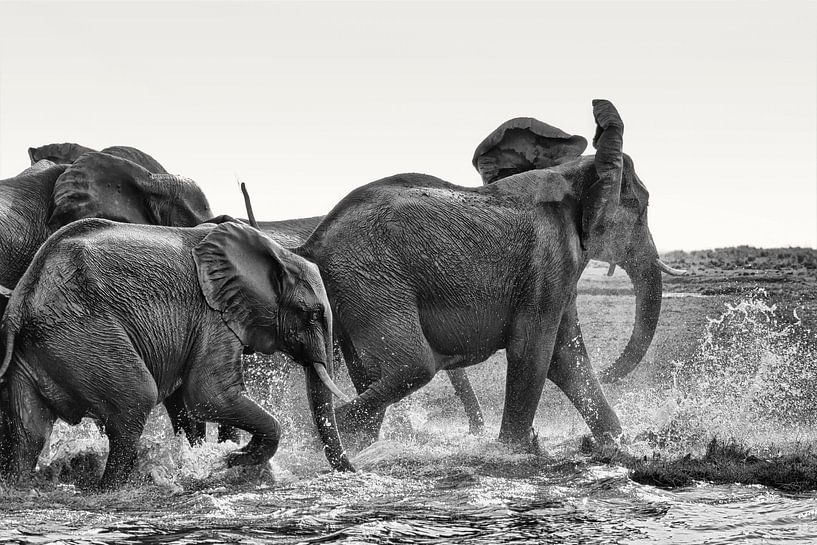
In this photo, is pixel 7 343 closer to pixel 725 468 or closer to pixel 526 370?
pixel 526 370

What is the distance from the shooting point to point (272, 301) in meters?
10.9

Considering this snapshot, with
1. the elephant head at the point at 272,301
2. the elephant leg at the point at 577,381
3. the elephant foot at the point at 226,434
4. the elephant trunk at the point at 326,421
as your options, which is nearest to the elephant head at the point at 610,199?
the elephant leg at the point at 577,381

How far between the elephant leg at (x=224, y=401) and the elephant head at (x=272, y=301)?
343 mm

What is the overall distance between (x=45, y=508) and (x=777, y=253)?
68.6ft

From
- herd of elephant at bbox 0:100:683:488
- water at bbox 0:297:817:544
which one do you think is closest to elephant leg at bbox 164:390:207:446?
herd of elephant at bbox 0:100:683:488

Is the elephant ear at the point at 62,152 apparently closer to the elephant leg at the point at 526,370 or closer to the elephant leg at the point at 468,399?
the elephant leg at the point at 468,399

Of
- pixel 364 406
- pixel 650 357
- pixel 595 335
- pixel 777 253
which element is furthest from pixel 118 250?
pixel 777 253

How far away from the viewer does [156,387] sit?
10.2m

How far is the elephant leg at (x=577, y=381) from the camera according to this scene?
13797 mm

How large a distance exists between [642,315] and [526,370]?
9.93 ft

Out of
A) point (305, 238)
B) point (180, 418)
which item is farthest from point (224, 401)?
point (305, 238)

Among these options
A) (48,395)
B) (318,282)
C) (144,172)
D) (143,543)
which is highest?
(144,172)

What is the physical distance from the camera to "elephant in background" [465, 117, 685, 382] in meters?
15.0

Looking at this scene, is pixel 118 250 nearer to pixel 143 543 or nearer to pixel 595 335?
pixel 143 543
